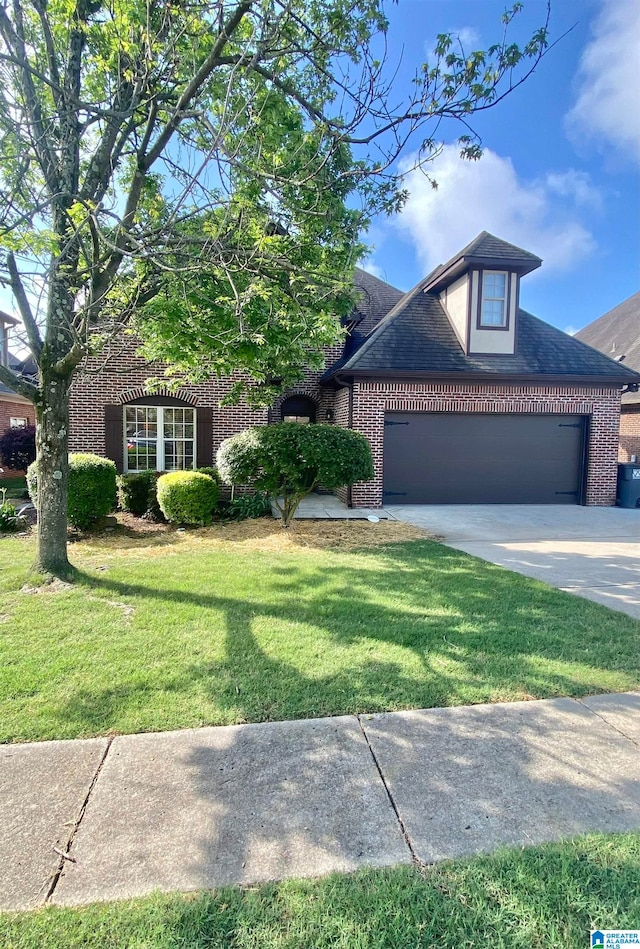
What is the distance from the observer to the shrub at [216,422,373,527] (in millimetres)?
8227

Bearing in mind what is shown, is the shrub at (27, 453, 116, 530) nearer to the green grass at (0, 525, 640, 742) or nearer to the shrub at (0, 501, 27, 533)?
the shrub at (0, 501, 27, 533)

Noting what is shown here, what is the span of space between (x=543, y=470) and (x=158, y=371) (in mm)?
9598

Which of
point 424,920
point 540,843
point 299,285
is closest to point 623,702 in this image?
point 540,843

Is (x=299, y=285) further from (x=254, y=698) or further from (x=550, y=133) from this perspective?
(x=550, y=133)

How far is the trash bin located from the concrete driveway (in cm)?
55

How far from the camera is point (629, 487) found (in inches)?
476

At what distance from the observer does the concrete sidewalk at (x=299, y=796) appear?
1.96m

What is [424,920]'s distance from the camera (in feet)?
5.62

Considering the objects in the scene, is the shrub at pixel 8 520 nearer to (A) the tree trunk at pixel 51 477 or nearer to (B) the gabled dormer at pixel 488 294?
(A) the tree trunk at pixel 51 477

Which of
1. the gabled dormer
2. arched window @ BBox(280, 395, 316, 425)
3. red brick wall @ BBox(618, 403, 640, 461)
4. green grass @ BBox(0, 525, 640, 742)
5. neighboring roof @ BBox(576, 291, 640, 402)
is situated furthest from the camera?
neighboring roof @ BBox(576, 291, 640, 402)

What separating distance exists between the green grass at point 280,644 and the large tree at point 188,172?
1636mm

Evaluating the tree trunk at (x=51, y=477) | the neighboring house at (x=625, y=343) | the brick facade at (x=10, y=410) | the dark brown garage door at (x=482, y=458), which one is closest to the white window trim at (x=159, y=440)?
the dark brown garage door at (x=482, y=458)

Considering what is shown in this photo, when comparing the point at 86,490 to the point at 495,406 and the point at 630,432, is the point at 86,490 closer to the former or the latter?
the point at 495,406

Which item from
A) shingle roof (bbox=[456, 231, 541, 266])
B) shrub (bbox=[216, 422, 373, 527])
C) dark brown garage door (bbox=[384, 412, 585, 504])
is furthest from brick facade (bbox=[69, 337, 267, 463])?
shingle roof (bbox=[456, 231, 541, 266])
